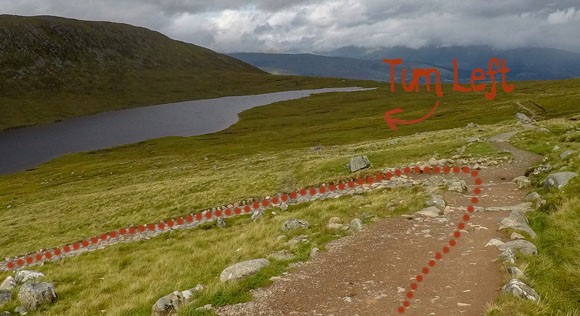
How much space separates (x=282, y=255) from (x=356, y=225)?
12.7 ft

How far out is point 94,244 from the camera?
102 ft

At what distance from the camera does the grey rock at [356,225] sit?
1634 cm

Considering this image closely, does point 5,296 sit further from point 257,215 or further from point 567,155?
point 567,155

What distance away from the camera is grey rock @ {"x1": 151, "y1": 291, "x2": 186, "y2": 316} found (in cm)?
1092

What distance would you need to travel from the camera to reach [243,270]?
41.2 feet

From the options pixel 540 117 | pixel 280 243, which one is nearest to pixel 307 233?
pixel 280 243

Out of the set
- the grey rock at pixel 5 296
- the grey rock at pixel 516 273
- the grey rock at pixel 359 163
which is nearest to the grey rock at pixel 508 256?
the grey rock at pixel 516 273

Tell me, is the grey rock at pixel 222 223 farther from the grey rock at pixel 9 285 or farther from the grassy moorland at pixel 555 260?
the grassy moorland at pixel 555 260

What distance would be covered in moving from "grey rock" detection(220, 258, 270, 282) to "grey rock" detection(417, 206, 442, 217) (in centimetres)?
789

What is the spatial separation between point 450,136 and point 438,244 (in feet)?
138

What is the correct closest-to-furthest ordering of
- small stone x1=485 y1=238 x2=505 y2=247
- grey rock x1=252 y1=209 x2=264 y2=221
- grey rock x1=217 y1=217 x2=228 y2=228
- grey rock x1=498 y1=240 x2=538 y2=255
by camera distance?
grey rock x1=498 y1=240 x2=538 y2=255, small stone x1=485 y1=238 x2=505 y2=247, grey rock x1=252 y1=209 x2=264 y2=221, grey rock x1=217 y1=217 x2=228 y2=228

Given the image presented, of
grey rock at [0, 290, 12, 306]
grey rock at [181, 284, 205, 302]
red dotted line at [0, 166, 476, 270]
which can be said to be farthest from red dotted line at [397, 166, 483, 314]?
grey rock at [0, 290, 12, 306]

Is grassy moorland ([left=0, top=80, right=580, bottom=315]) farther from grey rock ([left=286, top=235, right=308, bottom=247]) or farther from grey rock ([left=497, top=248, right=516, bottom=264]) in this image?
grey rock ([left=497, top=248, right=516, bottom=264])

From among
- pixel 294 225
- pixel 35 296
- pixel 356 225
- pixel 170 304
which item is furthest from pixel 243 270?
pixel 35 296
